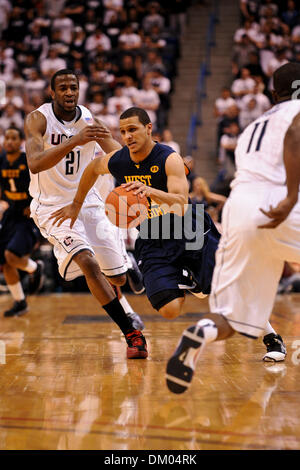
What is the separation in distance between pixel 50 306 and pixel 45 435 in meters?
5.92

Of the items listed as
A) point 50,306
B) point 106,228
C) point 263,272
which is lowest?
point 50,306

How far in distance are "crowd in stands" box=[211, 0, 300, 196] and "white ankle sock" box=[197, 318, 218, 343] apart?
26.7 feet

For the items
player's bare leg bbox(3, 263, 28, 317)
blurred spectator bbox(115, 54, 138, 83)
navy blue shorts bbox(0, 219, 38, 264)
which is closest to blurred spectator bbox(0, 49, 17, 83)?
blurred spectator bbox(115, 54, 138, 83)

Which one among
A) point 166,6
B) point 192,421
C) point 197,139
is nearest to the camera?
point 192,421

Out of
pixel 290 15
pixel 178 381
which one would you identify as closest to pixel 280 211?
pixel 178 381

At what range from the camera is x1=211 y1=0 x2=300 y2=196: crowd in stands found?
1218 centimetres

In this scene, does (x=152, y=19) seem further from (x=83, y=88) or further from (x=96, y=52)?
(x=83, y=88)

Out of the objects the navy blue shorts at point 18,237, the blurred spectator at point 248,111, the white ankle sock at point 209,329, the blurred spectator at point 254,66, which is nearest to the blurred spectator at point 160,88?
the blurred spectator at point 254,66

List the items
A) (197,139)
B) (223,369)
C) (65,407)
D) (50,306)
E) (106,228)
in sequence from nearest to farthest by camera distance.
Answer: (65,407) → (223,369) → (106,228) → (50,306) → (197,139)

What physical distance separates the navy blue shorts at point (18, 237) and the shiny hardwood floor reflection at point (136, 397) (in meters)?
1.70

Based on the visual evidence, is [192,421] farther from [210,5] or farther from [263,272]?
[210,5]

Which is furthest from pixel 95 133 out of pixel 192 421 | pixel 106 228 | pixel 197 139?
pixel 197 139

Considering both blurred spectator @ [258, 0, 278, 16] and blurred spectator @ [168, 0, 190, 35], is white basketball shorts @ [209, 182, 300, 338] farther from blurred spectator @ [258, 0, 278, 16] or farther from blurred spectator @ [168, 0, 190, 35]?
blurred spectator @ [168, 0, 190, 35]

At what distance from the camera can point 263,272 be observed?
344 centimetres
